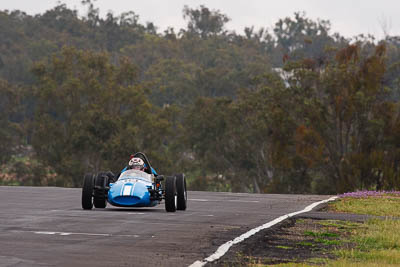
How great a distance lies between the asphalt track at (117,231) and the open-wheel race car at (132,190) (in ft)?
0.89

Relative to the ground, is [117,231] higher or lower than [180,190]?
lower

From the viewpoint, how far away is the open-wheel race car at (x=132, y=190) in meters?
18.5

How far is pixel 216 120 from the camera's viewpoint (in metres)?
71.9

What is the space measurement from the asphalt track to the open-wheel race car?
0.27 meters

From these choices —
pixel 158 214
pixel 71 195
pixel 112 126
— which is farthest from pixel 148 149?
pixel 158 214

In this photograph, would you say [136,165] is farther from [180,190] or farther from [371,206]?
[371,206]

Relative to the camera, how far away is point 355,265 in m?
10.2

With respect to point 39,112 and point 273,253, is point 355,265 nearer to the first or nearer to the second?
point 273,253

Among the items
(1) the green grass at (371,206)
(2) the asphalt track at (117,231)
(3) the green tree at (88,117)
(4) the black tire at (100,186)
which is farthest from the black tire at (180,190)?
(3) the green tree at (88,117)

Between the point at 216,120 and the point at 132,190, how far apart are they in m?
53.6

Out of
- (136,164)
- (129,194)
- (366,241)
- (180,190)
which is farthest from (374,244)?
(136,164)

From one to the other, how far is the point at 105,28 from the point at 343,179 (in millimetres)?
79990

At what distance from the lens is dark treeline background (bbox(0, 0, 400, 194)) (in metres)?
55.5

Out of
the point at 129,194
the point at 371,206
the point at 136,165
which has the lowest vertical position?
the point at 371,206
